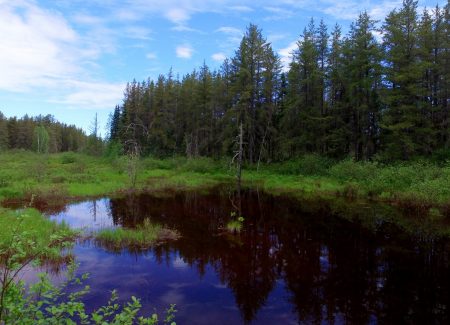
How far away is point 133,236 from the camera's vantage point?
14664 mm

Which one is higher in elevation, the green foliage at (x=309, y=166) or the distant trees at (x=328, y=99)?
the distant trees at (x=328, y=99)

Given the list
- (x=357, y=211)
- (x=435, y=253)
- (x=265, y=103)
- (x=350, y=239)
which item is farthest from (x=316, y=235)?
(x=265, y=103)

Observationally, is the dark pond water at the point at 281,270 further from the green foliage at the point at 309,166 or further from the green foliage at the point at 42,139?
the green foliage at the point at 42,139

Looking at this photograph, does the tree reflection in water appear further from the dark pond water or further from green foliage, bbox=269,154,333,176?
green foliage, bbox=269,154,333,176

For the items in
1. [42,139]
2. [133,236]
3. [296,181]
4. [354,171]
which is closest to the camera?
[133,236]

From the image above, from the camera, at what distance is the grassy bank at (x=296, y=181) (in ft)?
76.2

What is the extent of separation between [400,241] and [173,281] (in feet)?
33.1

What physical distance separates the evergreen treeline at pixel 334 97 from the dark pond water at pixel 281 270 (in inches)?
560

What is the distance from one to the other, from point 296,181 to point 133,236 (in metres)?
23.3

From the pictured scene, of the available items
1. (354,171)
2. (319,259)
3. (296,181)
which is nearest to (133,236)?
(319,259)

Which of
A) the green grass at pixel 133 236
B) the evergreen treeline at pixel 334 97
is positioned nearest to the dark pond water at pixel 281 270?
the green grass at pixel 133 236

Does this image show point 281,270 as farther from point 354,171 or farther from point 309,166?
point 309,166

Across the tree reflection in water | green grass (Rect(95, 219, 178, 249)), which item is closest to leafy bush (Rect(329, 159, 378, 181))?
the tree reflection in water

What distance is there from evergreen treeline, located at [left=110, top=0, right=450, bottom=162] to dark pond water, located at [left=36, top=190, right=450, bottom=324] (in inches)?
560
